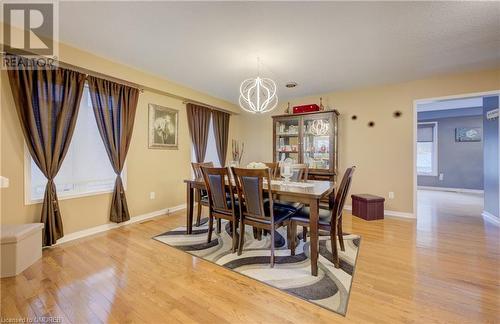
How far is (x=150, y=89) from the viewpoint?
356 centimetres

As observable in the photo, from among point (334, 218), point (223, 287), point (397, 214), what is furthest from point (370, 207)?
point (223, 287)

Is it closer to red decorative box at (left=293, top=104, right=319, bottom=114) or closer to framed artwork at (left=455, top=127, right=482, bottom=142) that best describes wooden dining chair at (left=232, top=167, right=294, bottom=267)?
red decorative box at (left=293, top=104, right=319, bottom=114)

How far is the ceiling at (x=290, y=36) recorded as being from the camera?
1.93 metres

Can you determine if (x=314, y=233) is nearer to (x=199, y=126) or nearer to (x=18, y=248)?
(x=18, y=248)

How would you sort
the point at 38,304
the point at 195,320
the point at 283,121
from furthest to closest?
the point at 283,121
the point at 38,304
the point at 195,320

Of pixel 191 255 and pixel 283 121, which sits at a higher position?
pixel 283 121

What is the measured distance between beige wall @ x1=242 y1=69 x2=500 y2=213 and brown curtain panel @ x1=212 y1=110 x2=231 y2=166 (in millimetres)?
2083

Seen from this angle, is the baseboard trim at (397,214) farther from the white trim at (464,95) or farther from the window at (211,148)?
the window at (211,148)

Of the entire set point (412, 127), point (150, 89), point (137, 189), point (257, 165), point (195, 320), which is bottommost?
point (195, 320)

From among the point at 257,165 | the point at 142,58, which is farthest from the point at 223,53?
the point at 257,165

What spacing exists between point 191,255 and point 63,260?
1.26 m

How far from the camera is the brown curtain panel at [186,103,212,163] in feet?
14.3

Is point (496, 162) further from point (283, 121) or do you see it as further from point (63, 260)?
point (63, 260)

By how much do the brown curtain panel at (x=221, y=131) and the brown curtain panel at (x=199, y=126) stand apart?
0.27m
